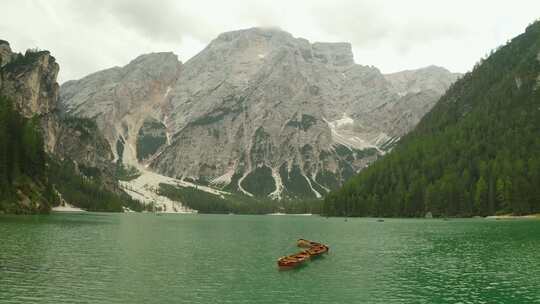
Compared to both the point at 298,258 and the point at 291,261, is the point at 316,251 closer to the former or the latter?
the point at 298,258

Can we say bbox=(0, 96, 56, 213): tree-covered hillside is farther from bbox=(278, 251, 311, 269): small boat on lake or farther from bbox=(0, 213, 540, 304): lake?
bbox=(278, 251, 311, 269): small boat on lake

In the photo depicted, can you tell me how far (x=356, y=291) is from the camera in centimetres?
5134

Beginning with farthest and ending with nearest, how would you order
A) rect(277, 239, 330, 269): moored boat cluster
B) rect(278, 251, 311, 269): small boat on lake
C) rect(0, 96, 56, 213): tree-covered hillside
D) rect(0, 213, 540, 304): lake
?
1. rect(0, 96, 56, 213): tree-covered hillside
2. rect(277, 239, 330, 269): moored boat cluster
3. rect(278, 251, 311, 269): small boat on lake
4. rect(0, 213, 540, 304): lake

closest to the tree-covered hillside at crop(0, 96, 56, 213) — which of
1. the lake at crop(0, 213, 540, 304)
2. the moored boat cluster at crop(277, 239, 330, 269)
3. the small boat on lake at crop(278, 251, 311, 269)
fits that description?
the lake at crop(0, 213, 540, 304)

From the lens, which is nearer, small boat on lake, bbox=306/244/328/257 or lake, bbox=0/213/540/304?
lake, bbox=0/213/540/304

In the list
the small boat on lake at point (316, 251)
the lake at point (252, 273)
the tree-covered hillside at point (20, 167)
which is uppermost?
the tree-covered hillside at point (20, 167)

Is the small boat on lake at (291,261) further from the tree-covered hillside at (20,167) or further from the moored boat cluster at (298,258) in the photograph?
the tree-covered hillside at (20,167)

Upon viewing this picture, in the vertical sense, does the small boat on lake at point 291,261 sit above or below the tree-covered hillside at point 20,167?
below

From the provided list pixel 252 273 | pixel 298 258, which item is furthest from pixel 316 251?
pixel 252 273

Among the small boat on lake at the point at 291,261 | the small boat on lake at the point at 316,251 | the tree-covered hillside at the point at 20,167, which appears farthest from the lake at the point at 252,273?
the tree-covered hillside at the point at 20,167

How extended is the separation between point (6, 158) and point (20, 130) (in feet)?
66.0

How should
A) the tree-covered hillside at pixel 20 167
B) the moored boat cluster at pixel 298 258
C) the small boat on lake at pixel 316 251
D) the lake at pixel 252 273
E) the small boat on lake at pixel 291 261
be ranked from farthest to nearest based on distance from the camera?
the tree-covered hillside at pixel 20 167 → the small boat on lake at pixel 316 251 → the moored boat cluster at pixel 298 258 → the small boat on lake at pixel 291 261 → the lake at pixel 252 273

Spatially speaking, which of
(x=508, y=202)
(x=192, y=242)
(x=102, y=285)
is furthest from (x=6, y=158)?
(x=508, y=202)

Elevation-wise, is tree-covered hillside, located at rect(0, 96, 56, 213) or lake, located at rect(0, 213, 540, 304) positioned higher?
tree-covered hillside, located at rect(0, 96, 56, 213)
